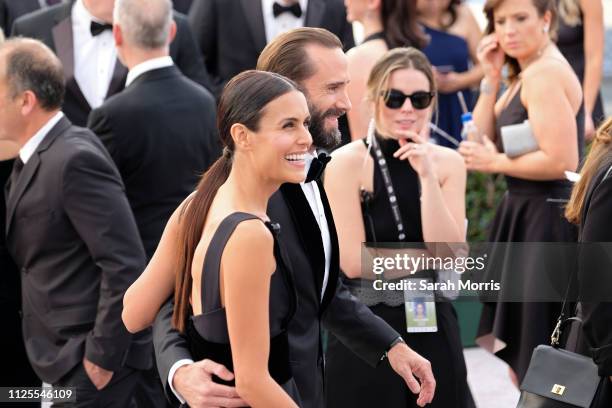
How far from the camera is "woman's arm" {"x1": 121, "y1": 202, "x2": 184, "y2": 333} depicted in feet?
10.2

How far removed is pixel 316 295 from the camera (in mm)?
3254

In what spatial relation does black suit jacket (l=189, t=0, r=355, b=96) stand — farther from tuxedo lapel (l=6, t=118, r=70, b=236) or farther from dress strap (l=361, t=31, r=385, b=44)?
tuxedo lapel (l=6, t=118, r=70, b=236)

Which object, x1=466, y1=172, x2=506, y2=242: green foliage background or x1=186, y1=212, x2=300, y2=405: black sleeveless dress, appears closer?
x1=186, y1=212, x2=300, y2=405: black sleeveless dress


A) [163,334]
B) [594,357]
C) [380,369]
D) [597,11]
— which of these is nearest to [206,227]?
[163,334]

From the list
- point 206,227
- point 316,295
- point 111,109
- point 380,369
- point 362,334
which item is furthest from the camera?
point 111,109

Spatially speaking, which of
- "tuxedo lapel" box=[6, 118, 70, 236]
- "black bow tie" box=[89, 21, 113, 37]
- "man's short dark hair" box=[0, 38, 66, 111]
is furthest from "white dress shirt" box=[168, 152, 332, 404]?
"black bow tie" box=[89, 21, 113, 37]

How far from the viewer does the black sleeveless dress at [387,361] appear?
14.6ft

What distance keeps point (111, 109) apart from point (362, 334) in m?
2.17

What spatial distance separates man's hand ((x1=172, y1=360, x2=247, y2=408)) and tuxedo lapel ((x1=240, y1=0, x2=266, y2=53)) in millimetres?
4296

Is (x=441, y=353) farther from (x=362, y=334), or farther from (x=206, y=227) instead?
(x=206, y=227)

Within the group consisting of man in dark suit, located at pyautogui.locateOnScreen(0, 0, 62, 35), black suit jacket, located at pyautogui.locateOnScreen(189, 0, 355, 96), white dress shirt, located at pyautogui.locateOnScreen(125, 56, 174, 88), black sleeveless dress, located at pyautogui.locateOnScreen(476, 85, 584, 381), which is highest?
white dress shirt, located at pyautogui.locateOnScreen(125, 56, 174, 88)

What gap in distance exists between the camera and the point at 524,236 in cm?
562

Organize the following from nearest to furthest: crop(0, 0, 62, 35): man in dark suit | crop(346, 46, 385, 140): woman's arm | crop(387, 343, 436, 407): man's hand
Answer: crop(387, 343, 436, 407): man's hand, crop(346, 46, 385, 140): woman's arm, crop(0, 0, 62, 35): man in dark suit

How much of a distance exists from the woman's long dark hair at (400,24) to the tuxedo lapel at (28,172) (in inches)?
94.8
